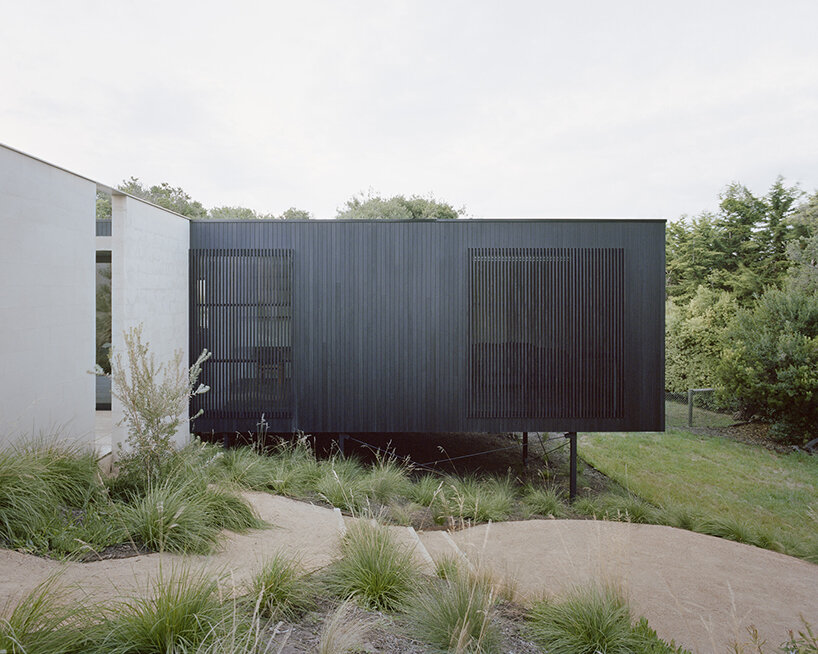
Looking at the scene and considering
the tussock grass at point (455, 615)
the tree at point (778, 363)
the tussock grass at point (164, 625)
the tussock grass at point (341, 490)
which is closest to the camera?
the tussock grass at point (164, 625)

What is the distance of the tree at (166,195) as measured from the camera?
19312 millimetres

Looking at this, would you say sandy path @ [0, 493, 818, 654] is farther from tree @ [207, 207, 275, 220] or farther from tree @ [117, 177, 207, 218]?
tree @ [207, 207, 275, 220]

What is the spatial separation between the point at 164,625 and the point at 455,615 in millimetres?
1051

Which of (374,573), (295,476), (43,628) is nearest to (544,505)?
(295,476)

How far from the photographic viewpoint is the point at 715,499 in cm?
754

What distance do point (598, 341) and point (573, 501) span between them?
210cm

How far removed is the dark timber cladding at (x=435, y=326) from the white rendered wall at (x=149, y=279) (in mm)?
331

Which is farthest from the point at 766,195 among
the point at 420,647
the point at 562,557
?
the point at 420,647

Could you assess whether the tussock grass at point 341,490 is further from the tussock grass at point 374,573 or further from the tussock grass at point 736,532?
the tussock grass at point 736,532

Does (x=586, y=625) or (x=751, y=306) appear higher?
(x=751, y=306)

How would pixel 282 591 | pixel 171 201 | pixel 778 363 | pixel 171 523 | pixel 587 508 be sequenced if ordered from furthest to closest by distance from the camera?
pixel 171 201, pixel 778 363, pixel 587 508, pixel 171 523, pixel 282 591

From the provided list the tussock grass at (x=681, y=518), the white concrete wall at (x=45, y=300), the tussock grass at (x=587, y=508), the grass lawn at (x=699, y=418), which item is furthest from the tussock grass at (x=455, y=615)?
the grass lawn at (x=699, y=418)

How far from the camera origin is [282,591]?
7.07ft

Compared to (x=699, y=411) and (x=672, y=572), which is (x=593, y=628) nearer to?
(x=672, y=572)
